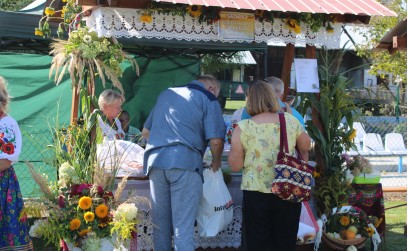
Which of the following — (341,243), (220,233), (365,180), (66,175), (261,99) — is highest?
(261,99)

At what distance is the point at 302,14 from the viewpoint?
20.5 feet

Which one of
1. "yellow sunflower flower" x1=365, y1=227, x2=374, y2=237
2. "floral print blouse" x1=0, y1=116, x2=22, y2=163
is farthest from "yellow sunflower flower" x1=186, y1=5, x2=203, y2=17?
"yellow sunflower flower" x1=365, y1=227, x2=374, y2=237

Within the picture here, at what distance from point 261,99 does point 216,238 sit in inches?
68.6

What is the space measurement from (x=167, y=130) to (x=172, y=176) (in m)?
0.37

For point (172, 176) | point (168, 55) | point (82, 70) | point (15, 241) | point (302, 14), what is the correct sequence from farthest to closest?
point (168, 55), point (302, 14), point (82, 70), point (172, 176), point (15, 241)

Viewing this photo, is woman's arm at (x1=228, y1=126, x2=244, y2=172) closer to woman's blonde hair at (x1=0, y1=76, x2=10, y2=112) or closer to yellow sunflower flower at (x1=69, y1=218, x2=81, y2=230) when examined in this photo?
yellow sunflower flower at (x1=69, y1=218, x2=81, y2=230)

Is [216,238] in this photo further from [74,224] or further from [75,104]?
[75,104]

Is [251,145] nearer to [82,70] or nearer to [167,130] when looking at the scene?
[167,130]

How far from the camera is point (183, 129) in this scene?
196 inches

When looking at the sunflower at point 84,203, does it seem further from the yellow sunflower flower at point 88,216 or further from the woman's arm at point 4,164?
the woman's arm at point 4,164

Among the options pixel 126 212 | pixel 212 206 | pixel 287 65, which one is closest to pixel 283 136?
pixel 212 206

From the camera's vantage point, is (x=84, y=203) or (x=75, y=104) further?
(x=75, y=104)

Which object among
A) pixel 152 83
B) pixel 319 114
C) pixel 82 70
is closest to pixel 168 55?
pixel 152 83

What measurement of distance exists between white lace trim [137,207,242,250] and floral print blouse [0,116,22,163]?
154 cm
